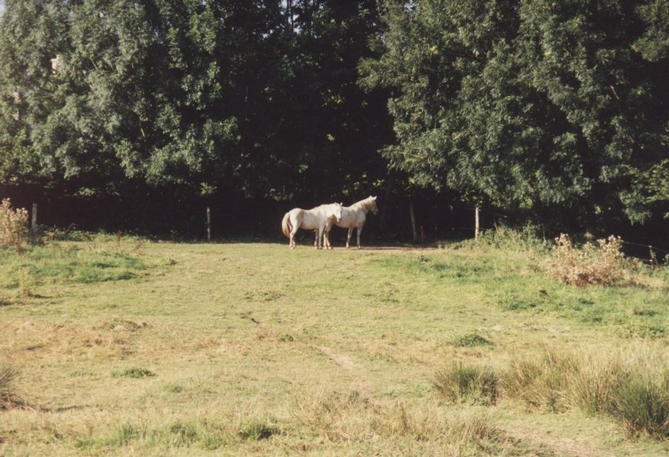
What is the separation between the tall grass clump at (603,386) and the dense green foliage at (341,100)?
43.9 feet

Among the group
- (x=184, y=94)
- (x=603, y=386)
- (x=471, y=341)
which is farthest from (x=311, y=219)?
(x=603, y=386)

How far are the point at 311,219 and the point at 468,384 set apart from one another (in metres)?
17.4

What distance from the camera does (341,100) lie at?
31828 mm

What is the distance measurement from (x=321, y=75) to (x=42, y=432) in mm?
24956

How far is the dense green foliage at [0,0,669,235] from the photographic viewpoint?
21.6 meters

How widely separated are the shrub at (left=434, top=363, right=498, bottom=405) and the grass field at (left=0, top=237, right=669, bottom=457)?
1.1 inches

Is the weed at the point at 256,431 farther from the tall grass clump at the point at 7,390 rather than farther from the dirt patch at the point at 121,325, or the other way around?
the dirt patch at the point at 121,325

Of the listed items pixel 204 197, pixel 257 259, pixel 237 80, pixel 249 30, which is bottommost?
pixel 257 259

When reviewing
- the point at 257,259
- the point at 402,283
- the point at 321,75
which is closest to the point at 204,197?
the point at 321,75

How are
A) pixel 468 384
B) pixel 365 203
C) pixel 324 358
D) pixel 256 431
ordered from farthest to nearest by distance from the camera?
pixel 365 203
pixel 324 358
pixel 468 384
pixel 256 431

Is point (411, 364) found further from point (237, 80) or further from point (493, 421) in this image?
point (237, 80)

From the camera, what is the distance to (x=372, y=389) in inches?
365

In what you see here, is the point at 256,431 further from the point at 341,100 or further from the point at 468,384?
the point at 341,100

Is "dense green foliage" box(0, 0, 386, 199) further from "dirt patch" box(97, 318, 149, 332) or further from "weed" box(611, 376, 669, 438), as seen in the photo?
"weed" box(611, 376, 669, 438)
